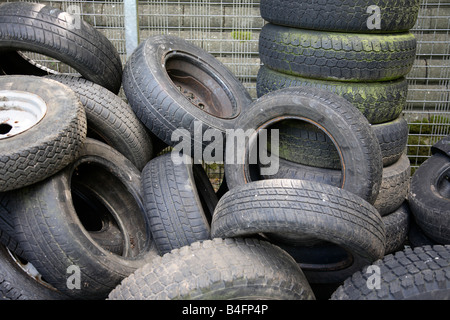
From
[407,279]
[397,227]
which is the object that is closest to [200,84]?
[397,227]

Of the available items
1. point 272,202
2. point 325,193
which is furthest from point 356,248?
point 272,202

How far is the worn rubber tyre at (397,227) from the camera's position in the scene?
2.79 meters

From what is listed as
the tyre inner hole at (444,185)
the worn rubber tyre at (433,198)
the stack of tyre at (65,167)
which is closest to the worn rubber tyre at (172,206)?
the stack of tyre at (65,167)

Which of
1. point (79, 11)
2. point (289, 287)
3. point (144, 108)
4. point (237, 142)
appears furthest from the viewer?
point (79, 11)

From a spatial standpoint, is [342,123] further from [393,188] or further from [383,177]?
[393,188]

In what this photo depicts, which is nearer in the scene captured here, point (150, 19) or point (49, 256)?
point (49, 256)

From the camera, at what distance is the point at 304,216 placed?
1.86 meters

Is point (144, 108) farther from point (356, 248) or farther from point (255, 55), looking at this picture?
point (255, 55)

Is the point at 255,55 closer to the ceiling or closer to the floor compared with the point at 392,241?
closer to the ceiling

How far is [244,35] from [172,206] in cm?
248

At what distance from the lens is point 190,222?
2424 mm

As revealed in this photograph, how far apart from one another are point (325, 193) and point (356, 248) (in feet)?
0.92

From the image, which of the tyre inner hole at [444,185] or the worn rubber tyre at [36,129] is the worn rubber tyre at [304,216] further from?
the tyre inner hole at [444,185]

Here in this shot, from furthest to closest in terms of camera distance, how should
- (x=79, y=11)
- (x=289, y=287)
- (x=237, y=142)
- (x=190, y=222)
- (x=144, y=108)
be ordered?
(x=79, y=11)
(x=144, y=108)
(x=237, y=142)
(x=190, y=222)
(x=289, y=287)
